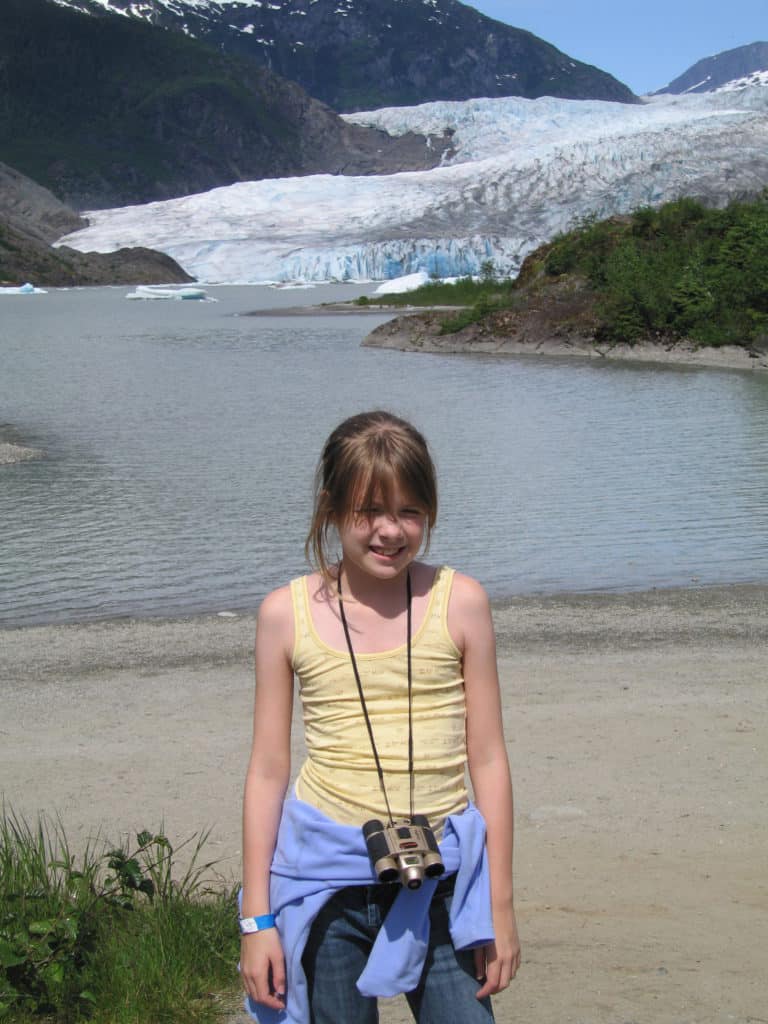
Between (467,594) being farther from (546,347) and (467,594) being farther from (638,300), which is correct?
(546,347)

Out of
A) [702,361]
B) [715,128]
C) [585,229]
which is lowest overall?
[702,361]

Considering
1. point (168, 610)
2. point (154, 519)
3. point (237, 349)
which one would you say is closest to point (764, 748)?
point (168, 610)

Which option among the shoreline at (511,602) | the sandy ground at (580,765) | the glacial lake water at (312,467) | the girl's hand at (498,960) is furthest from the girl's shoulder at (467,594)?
the glacial lake water at (312,467)

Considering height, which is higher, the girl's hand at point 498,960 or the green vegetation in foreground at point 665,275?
the green vegetation in foreground at point 665,275

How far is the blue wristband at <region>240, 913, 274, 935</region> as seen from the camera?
76.6 inches

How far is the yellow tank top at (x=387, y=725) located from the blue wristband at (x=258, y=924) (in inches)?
6.7

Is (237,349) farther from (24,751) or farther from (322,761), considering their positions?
(322,761)

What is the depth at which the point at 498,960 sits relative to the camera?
1.92 metres

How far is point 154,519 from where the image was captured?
10266mm

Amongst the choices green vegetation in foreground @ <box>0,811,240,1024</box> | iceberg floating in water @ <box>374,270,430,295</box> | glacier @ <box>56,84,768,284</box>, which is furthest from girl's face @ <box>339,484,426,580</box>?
glacier @ <box>56,84,768,284</box>

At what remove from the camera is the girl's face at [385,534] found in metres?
2.04

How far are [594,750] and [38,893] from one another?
7.97 ft

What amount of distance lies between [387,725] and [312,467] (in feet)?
37.0

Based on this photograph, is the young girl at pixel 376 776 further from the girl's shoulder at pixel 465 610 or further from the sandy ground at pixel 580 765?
the sandy ground at pixel 580 765
